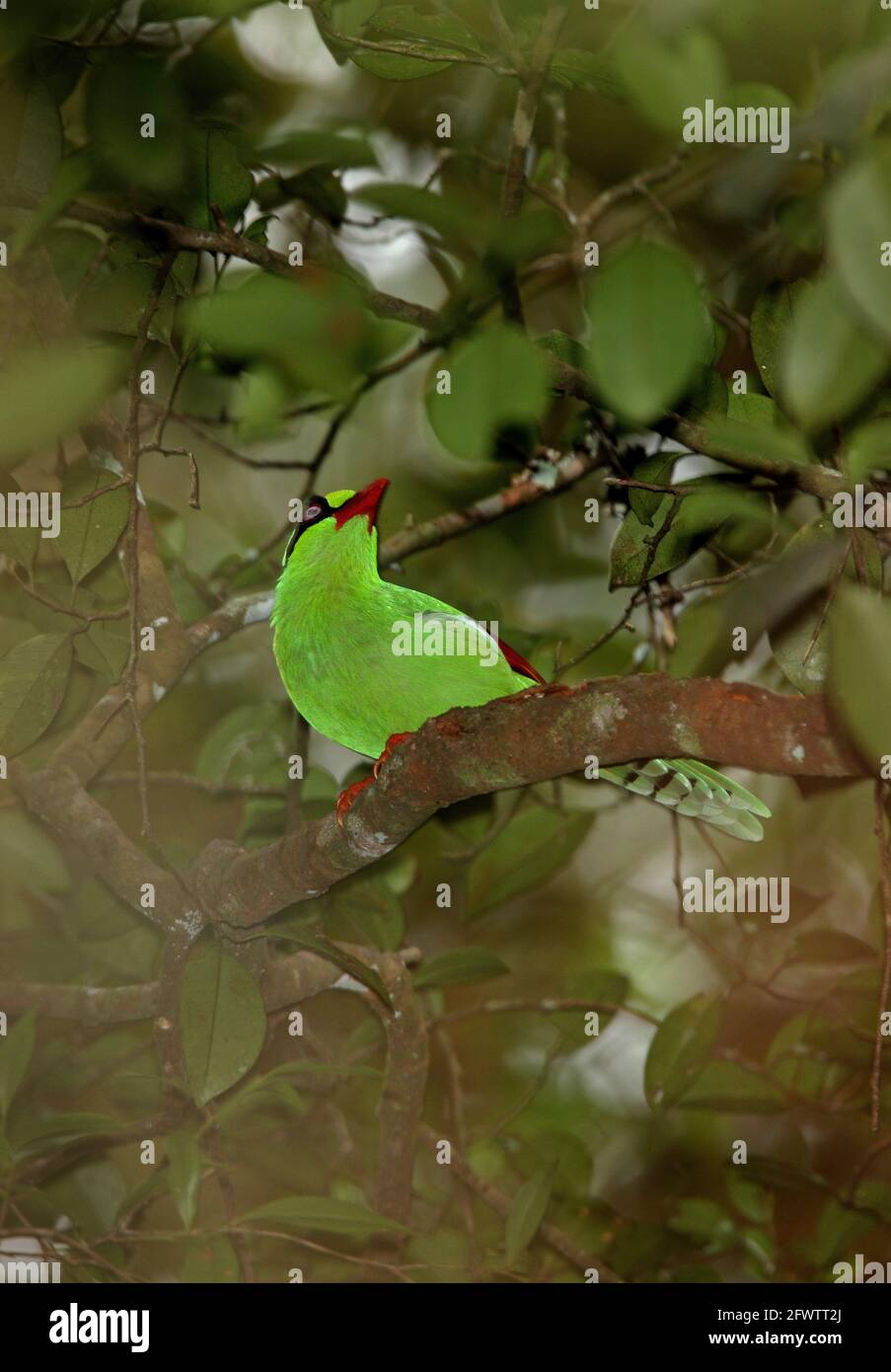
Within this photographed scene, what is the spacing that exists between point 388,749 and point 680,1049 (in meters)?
0.76

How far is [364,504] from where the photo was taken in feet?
5.87

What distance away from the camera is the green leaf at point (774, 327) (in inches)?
61.0

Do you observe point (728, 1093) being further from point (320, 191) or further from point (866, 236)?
point (320, 191)

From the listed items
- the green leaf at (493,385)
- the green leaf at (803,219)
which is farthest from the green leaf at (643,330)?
the green leaf at (803,219)

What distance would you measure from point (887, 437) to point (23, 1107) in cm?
161

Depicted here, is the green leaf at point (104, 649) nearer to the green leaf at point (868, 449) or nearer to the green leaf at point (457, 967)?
the green leaf at point (457, 967)

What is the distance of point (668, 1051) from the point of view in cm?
196

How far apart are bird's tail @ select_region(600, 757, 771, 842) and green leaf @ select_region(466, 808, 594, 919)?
38 cm

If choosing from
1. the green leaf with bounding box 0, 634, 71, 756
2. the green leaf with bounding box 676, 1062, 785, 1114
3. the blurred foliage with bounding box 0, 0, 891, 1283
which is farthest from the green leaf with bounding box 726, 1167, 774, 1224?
the green leaf with bounding box 0, 634, 71, 756

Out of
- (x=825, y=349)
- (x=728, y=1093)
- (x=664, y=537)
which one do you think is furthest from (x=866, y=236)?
(x=728, y=1093)

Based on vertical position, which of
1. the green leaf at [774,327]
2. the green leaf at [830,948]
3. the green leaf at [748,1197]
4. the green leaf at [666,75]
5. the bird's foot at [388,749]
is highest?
the green leaf at [666,75]

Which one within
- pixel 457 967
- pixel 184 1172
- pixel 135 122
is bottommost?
pixel 184 1172

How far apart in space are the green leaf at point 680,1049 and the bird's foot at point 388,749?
0.69m
